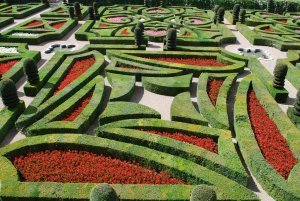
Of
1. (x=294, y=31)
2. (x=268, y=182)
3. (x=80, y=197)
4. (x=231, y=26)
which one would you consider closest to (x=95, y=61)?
(x=80, y=197)

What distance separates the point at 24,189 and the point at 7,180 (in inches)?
36.6

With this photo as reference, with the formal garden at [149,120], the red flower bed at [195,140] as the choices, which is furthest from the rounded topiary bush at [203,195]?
the red flower bed at [195,140]

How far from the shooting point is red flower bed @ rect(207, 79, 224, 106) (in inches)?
644

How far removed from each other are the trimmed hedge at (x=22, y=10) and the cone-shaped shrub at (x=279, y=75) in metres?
32.8

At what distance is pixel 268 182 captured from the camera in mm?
10539

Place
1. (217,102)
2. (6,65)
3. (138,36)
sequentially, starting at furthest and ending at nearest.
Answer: (138,36), (6,65), (217,102)

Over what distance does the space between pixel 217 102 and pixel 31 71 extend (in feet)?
38.7

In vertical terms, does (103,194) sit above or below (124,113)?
above

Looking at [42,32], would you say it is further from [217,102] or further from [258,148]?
[258,148]

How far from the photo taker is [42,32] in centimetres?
2881

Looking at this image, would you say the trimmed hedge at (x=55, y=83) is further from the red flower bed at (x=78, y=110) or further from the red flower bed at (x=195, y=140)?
the red flower bed at (x=195, y=140)

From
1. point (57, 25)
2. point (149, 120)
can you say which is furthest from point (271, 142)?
point (57, 25)

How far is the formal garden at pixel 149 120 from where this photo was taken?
408 inches

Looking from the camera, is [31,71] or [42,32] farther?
[42,32]
